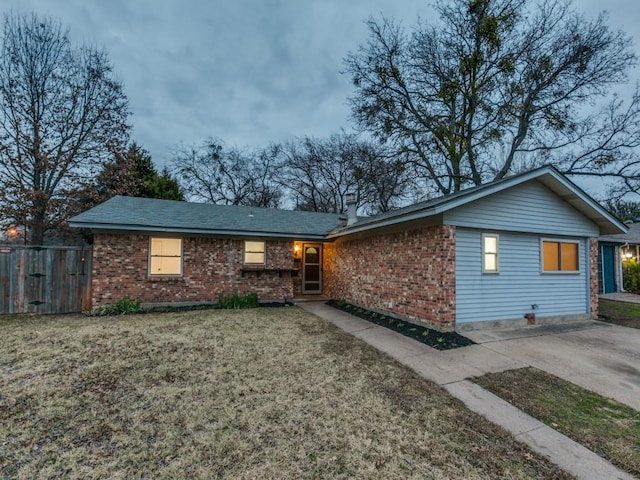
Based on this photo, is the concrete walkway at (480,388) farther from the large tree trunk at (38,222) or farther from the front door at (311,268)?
the large tree trunk at (38,222)

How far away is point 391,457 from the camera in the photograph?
245 centimetres

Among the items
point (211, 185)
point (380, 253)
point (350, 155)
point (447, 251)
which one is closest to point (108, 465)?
point (447, 251)

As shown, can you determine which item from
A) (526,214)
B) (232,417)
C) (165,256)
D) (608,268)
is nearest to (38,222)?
(165,256)

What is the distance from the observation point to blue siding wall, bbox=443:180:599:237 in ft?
21.6

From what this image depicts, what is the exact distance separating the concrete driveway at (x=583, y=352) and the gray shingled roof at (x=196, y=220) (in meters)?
6.86

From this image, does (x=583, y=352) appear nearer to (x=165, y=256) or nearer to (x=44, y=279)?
(x=165, y=256)

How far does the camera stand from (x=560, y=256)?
7867mm

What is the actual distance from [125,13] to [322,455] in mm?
14190

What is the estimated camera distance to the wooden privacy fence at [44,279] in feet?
25.9

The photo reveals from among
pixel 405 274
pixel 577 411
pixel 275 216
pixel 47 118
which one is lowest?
pixel 577 411

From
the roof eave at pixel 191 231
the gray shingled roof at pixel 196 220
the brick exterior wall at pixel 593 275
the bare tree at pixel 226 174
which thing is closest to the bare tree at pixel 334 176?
the bare tree at pixel 226 174

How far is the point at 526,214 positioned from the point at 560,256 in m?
1.86

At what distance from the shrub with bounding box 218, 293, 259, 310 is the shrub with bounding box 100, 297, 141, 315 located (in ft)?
7.64

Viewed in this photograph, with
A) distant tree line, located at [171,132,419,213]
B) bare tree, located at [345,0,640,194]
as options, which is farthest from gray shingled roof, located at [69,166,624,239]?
distant tree line, located at [171,132,419,213]
